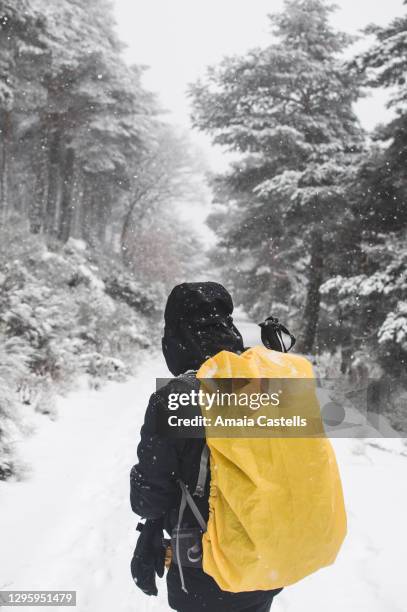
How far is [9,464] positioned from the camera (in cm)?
459

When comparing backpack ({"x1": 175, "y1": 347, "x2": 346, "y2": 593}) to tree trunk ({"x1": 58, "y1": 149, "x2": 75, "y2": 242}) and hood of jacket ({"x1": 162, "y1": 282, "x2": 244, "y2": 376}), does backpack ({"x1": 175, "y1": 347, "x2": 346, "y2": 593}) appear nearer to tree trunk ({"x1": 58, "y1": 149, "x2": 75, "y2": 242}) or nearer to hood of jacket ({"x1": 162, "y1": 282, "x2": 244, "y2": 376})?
hood of jacket ({"x1": 162, "y1": 282, "x2": 244, "y2": 376})

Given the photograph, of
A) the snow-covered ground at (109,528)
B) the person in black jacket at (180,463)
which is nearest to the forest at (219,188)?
the snow-covered ground at (109,528)

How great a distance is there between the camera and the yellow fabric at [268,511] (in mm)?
Answer: 1562

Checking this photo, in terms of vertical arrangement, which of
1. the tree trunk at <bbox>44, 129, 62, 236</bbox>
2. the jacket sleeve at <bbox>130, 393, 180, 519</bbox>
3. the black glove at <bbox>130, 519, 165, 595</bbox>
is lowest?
the black glove at <bbox>130, 519, 165, 595</bbox>

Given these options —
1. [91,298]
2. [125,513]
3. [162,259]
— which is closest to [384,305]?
[125,513]

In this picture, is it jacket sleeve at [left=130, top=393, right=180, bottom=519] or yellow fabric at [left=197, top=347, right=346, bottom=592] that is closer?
yellow fabric at [left=197, top=347, right=346, bottom=592]

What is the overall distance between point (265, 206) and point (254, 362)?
1312cm

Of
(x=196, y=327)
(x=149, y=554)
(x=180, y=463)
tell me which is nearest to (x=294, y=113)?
(x=196, y=327)

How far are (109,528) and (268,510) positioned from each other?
3247 mm

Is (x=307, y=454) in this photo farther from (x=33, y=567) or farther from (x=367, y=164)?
(x=367, y=164)

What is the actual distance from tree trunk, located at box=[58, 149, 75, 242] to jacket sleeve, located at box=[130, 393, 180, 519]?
1808cm

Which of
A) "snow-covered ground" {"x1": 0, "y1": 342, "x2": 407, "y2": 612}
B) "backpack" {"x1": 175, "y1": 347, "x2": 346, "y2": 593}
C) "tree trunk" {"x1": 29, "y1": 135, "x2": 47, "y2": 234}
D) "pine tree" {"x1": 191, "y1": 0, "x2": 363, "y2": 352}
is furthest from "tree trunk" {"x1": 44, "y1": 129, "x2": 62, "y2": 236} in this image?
"backpack" {"x1": 175, "y1": 347, "x2": 346, "y2": 593}

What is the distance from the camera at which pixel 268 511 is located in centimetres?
155

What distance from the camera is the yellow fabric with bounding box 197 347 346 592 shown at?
1.56 m
